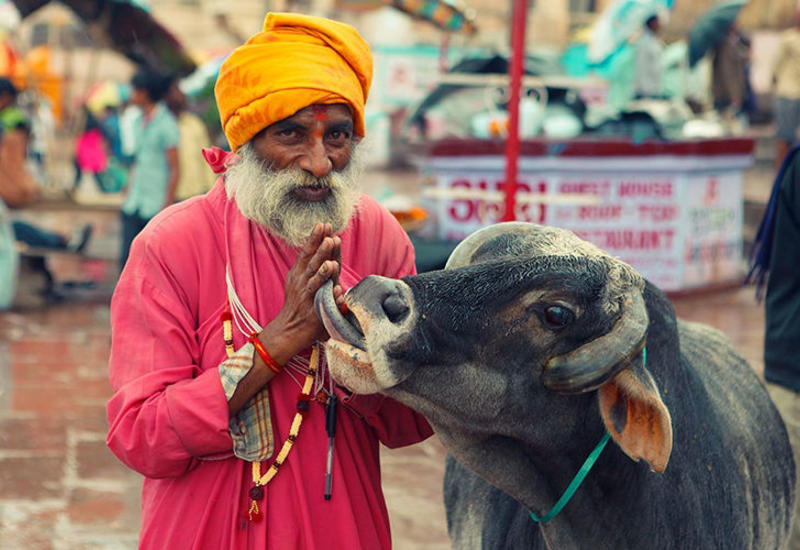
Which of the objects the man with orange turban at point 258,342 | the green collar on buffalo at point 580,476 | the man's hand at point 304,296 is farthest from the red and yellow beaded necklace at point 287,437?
the green collar on buffalo at point 580,476

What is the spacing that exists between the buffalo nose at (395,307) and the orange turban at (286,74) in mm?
510

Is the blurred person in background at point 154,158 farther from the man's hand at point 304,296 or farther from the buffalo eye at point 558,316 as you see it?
the buffalo eye at point 558,316

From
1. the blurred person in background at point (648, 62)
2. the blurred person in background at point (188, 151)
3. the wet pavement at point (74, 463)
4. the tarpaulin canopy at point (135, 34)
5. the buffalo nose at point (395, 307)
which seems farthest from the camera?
the blurred person in background at point (648, 62)

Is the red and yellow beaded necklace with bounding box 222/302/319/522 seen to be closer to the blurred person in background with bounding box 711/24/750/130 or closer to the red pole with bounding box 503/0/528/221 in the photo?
the red pole with bounding box 503/0/528/221

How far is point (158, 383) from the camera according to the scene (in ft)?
7.07

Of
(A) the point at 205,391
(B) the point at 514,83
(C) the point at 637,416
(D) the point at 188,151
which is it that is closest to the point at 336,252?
(A) the point at 205,391

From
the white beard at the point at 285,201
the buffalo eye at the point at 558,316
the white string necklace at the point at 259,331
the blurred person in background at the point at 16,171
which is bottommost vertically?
the blurred person in background at the point at 16,171

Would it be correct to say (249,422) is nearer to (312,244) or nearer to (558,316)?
(312,244)

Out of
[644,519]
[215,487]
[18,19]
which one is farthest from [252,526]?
[18,19]

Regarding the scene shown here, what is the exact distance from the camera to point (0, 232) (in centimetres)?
871

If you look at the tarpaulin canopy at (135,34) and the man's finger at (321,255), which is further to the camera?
the tarpaulin canopy at (135,34)

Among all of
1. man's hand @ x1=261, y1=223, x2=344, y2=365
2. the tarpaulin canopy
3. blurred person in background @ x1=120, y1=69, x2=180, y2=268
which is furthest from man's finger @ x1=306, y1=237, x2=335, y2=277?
the tarpaulin canopy

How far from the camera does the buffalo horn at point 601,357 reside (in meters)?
1.99

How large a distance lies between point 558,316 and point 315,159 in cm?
62
